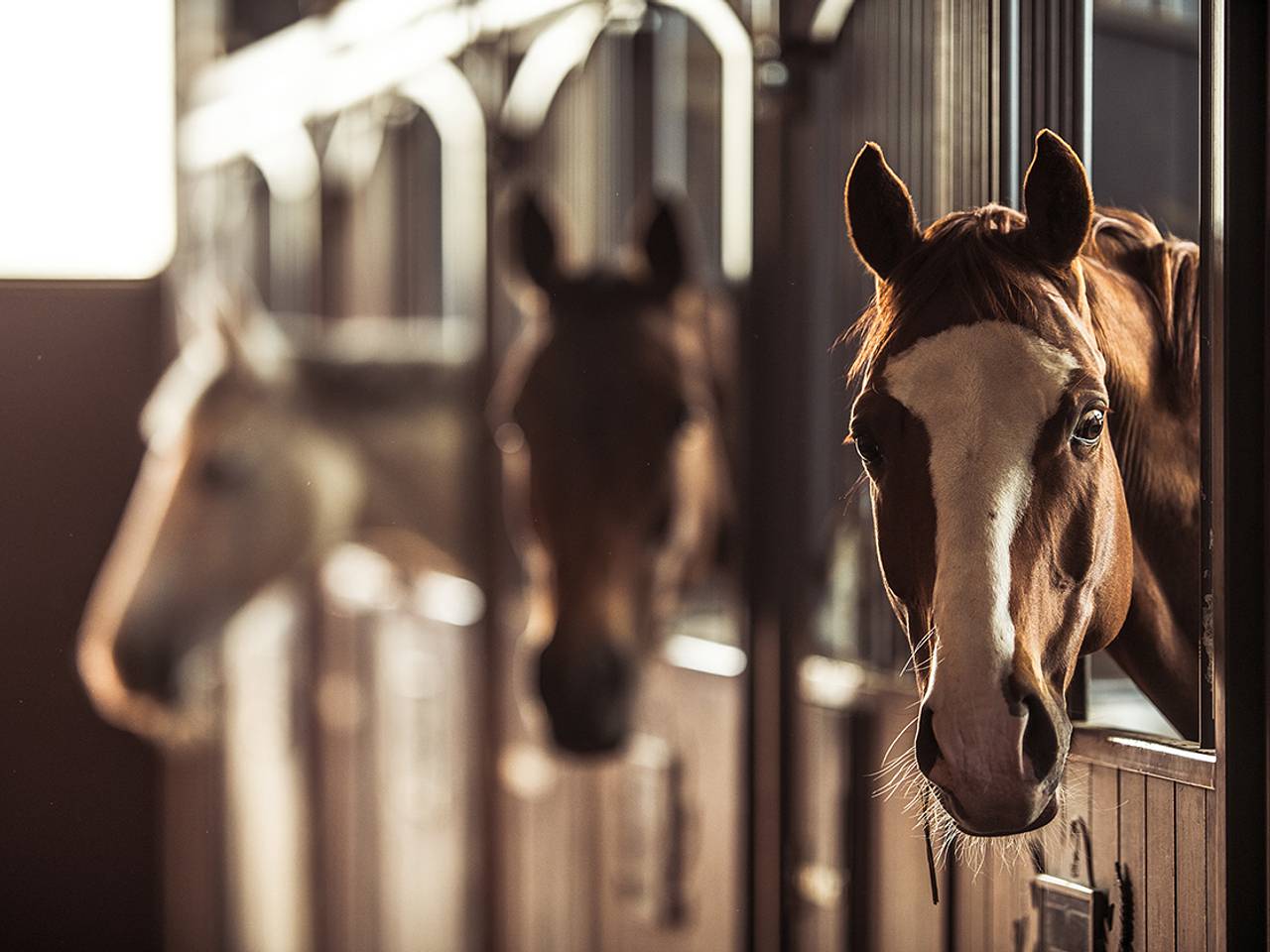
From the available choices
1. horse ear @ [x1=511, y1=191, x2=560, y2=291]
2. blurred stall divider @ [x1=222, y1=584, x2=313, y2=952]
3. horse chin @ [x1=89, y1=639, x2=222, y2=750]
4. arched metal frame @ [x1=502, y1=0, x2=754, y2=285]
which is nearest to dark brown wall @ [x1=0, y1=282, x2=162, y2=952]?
horse chin @ [x1=89, y1=639, x2=222, y2=750]

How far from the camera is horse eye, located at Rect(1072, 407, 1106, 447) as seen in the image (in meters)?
0.55

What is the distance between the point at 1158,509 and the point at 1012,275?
15 cm

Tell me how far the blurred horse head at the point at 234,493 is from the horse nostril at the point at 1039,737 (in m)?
1.02

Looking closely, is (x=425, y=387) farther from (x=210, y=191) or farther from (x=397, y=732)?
(x=210, y=191)

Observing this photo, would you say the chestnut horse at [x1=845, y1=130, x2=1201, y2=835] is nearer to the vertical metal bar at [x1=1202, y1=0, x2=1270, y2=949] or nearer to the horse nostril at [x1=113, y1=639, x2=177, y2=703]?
the vertical metal bar at [x1=1202, y1=0, x2=1270, y2=949]

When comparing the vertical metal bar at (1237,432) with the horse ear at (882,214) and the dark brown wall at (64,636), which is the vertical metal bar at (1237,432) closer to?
the horse ear at (882,214)

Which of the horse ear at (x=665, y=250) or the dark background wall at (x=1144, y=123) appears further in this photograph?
the horse ear at (x=665, y=250)

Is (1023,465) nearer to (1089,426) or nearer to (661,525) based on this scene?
(1089,426)

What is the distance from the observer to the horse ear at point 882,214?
604 mm

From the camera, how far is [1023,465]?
0.54 metres

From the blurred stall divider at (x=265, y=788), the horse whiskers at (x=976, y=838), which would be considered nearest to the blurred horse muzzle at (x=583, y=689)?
the horse whiskers at (x=976, y=838)

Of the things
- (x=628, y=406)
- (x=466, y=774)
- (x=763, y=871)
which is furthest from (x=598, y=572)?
(x=466, y=774)

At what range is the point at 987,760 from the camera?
540 mm

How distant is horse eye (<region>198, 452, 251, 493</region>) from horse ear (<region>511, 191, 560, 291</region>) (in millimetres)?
468
